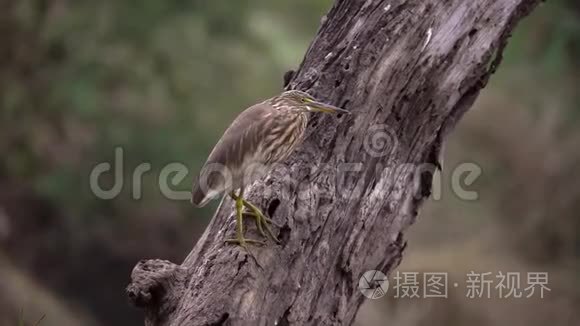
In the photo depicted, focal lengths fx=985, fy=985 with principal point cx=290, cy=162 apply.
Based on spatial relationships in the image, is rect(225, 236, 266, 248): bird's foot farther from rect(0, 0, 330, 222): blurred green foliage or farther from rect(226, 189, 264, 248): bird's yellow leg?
rect(0, 0, 330, 222): blurred green foliage

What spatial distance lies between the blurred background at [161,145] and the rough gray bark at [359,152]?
13.8 ft

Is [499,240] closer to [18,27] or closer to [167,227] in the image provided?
[167,227]

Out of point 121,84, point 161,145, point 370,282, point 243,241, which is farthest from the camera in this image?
point 121,84

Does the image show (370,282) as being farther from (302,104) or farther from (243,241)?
(302,104)

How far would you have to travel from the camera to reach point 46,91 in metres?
8.35

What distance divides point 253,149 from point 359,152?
0.46 metres

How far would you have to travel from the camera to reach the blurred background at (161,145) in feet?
26.6

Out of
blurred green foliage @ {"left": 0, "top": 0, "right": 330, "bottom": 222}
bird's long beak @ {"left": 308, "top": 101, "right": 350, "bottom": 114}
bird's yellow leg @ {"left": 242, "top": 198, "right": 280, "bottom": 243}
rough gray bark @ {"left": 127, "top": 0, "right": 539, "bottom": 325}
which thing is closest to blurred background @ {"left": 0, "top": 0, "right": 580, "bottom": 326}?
blurred green foliage @ {"left": 0, "top": 0, "right": 330, "bottom": 222}

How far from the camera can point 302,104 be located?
3.62 metres

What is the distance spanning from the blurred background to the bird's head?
4406 millimetres

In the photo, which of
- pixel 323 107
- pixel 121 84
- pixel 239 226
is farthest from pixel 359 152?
pixel 121 84

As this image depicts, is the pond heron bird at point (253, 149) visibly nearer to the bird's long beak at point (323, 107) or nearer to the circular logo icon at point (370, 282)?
the bird's long beak at point (323, 107)

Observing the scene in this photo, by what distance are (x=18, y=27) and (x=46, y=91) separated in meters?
0.61

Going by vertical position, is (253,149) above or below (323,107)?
below
